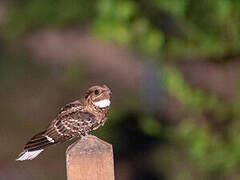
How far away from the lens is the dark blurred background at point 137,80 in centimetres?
446

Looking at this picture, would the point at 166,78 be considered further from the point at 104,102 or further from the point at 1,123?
the point at 1,123

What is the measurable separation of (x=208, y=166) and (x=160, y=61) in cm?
88

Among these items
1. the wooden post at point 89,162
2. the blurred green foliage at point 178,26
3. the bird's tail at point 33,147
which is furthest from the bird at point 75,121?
the blurred green foliage at point 178,26

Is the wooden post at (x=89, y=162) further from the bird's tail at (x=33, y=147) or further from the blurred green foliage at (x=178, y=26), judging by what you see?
the blurred green foliage at (x=178, y=26)

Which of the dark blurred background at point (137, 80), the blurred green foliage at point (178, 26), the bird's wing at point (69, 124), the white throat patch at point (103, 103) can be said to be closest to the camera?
the bird's wing at point (69, 124)

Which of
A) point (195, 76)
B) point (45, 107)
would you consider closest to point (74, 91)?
point (45, 107)

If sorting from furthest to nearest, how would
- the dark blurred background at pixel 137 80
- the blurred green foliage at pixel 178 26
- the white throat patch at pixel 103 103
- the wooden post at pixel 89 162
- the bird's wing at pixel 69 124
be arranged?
the dark blurred background at pixel 137 80 → the blurred green foliage at pixel 178 26 → the white throat patch at pixel 103 103 → the bird's wing at pixel 69 124 → the wooden post at pixel 89 162

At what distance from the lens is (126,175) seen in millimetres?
Answer: 7297

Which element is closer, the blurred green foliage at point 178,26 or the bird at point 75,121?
the bird at point 75,121

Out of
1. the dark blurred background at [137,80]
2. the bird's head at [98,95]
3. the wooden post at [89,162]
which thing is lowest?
the dark blurred background at [137,80]

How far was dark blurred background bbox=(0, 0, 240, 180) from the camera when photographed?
446cm

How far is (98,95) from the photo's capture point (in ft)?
9.68

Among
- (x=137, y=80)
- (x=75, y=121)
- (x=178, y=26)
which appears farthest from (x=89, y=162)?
(x=137, y=80)

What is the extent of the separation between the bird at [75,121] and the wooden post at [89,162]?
423 mm
